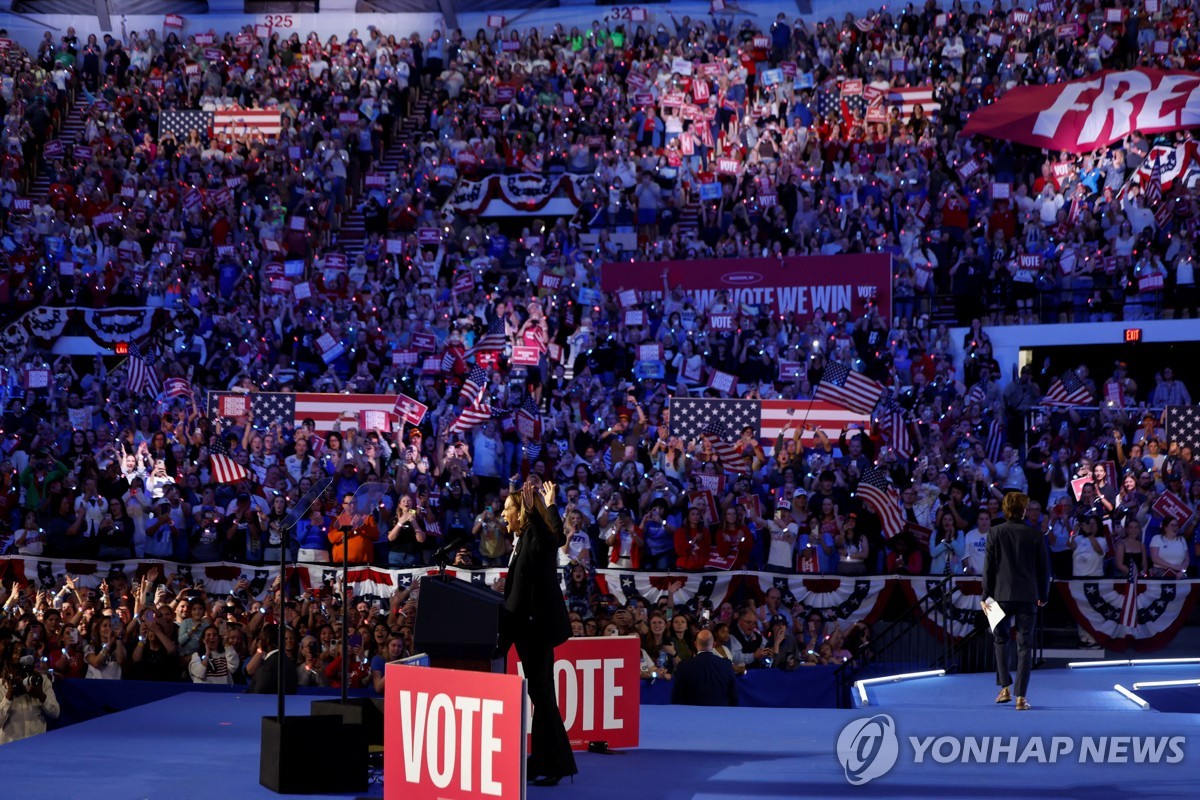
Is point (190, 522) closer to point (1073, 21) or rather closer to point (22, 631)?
point (22, 631)

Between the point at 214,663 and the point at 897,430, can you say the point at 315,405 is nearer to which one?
the point at 214,663

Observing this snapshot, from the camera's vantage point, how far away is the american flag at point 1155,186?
2236 cm

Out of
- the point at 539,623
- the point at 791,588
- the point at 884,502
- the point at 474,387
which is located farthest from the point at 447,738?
the point at 474,387

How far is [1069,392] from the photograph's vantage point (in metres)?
19.3

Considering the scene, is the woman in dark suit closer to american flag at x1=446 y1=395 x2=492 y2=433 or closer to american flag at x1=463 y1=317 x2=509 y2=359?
american flag at x1=446 y1=395 x2=492 y2=433

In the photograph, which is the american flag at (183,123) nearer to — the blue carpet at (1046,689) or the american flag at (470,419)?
the american flag at (470,419)

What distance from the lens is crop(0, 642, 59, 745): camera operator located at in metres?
10.8

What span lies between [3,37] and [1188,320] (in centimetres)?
2655

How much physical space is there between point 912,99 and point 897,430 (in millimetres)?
9982

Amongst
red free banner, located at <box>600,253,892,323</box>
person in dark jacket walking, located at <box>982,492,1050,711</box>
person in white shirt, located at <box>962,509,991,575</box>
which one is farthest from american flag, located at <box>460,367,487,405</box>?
person in dark jacket walking, located at <box>982,492,1050,711</box>

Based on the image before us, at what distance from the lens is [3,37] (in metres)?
33.7

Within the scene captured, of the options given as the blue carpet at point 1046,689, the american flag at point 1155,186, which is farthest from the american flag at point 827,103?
the blue carpet at point 1046,689

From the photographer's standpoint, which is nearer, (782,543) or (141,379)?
(782,543)

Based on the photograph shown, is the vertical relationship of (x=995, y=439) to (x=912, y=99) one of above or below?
below
